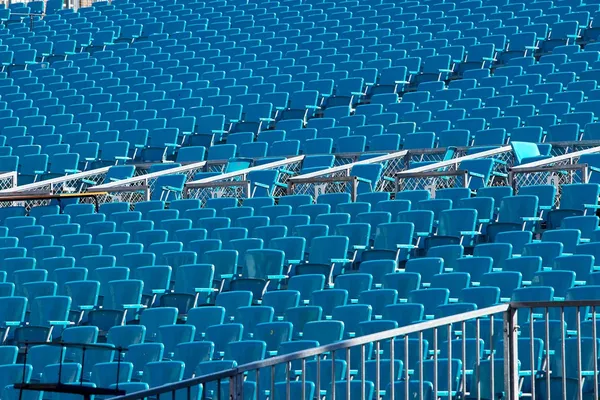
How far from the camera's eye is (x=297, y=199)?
12.4 metres

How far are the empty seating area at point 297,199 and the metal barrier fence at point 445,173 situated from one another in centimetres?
14

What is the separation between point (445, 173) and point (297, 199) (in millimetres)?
1637

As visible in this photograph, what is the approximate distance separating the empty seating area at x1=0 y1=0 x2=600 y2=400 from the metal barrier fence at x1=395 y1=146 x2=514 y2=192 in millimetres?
136

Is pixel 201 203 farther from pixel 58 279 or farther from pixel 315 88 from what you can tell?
pixel 315 88

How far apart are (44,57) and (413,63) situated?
29.5ft

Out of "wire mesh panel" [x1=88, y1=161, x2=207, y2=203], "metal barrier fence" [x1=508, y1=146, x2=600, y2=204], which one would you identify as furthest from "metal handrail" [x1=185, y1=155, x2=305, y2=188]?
"metal barrier fence" [x1=508, y1=146, x2=600, y2=204]

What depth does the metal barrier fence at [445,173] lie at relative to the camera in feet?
39.8

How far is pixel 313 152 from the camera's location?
15.0 metres

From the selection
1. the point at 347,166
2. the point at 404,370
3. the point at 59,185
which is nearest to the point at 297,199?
the point at 347,166

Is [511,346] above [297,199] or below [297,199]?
below

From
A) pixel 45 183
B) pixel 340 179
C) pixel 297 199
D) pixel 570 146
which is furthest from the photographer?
pixel 45 183

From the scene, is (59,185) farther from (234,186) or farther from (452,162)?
(452,162)

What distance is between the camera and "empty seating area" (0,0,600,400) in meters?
8.12

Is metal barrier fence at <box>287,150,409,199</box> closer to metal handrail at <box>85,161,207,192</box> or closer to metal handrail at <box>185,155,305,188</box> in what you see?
metal handrail at <box>185,155,305,188</box>
